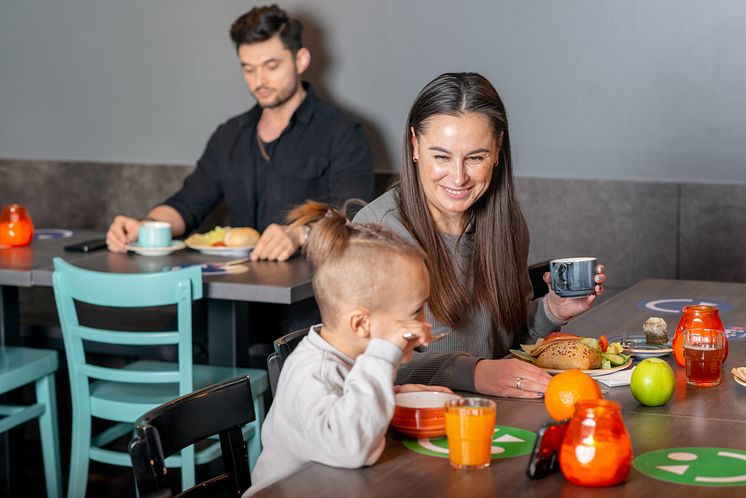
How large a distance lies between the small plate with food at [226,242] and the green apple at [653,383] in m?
1.68

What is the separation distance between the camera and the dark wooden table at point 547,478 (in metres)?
1.19

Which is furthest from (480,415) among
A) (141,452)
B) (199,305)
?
(199,305)

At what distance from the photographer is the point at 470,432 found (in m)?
1.24

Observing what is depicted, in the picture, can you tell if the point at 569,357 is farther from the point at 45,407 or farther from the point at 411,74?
the point at 411,74

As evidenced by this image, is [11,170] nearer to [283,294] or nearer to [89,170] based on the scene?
[89,170]

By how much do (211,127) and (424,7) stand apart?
3.15 feet

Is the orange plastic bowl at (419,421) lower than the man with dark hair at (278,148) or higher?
lower

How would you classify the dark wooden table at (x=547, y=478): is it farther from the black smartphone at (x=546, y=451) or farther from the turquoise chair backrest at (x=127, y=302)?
the turquoise chair backrest at (x=127, y=302)

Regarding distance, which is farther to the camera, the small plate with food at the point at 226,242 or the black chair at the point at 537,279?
the small plate with food at the point at 226,242

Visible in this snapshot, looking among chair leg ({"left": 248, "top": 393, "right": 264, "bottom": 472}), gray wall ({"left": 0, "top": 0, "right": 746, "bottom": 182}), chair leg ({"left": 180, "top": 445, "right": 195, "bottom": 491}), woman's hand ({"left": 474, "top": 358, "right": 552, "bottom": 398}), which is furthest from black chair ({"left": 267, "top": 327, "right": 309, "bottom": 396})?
gray wall ({"left": 0, "top": 0, "right": 746, "bottom": 182})

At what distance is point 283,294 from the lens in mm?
2557

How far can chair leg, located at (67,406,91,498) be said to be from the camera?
2682 millimetres

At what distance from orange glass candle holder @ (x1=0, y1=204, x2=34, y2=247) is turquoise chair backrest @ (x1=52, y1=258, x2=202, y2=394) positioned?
66cm

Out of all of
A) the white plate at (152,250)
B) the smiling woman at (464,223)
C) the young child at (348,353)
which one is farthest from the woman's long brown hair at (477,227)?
the white plate at (152,250)
